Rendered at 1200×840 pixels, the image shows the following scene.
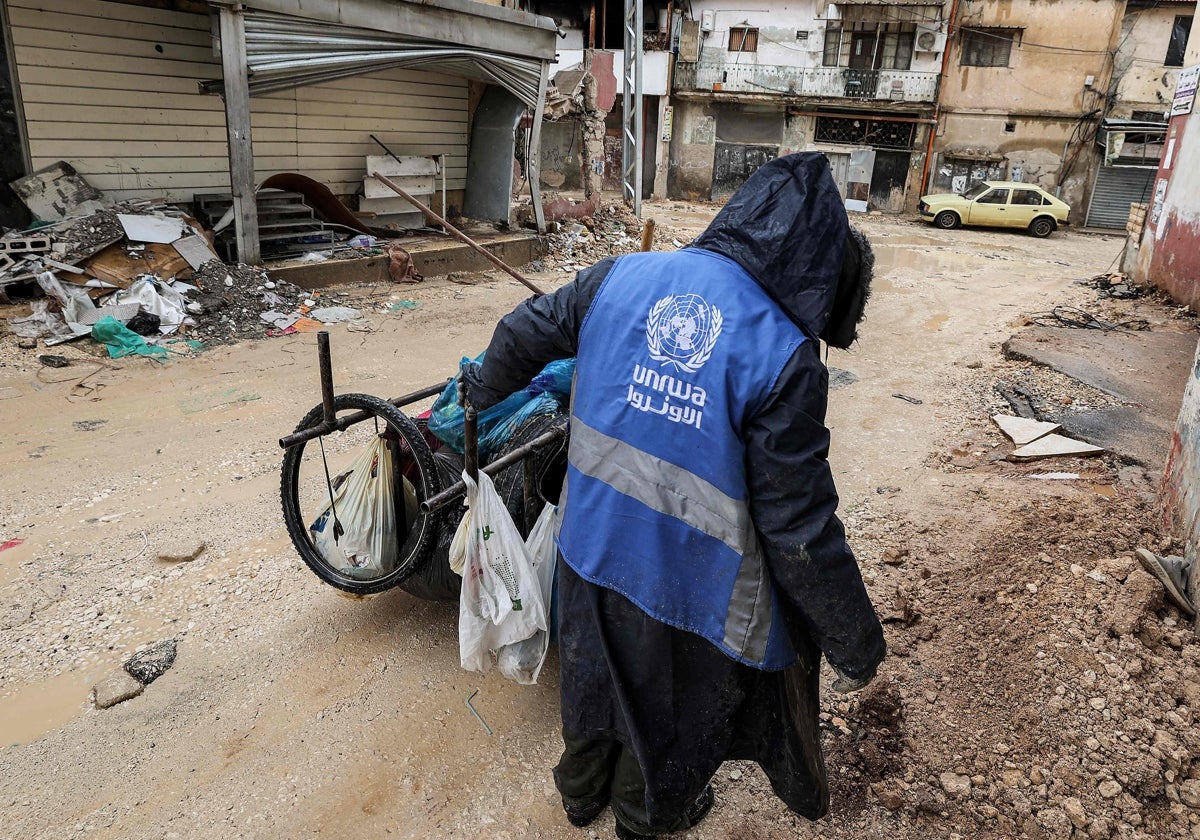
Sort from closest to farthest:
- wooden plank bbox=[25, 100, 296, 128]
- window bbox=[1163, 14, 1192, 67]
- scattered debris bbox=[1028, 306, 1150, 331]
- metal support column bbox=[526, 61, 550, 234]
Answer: wooden plank bbox=[25, 100, 296, 128] → scattered debris bbox=[1028, 306, 1150, 331] → metal support column bbox=[526, 61, 550, 234] → window bbox=[1163, 14, 1192, 67]

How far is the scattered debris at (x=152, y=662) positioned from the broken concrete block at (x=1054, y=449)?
4426 mm

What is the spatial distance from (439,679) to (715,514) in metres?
1.44

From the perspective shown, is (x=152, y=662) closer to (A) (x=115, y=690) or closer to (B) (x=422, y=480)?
(A) (x=115, y=690)

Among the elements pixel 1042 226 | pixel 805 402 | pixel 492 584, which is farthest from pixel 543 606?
pixel 1042 226

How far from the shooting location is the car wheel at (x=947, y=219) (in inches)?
782

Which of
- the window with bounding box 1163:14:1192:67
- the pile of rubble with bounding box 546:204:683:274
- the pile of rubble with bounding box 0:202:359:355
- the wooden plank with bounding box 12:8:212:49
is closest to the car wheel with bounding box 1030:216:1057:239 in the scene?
the window with bounding box 1163:14:1192:67

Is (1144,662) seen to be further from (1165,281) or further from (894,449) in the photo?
(1165,281)

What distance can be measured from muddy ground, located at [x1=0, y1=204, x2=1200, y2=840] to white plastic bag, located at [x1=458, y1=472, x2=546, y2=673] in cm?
41

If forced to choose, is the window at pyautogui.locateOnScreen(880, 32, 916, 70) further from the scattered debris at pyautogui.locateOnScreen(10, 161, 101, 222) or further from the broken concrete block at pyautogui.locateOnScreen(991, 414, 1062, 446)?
the scattered debris at pyautogui.locateOnScreen(10, 161, 101, 222)

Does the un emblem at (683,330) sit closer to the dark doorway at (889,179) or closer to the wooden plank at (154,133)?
the wooden plank at (154,133)

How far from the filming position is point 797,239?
150 centimetres

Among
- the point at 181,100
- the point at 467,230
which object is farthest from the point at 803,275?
the point at 467,230

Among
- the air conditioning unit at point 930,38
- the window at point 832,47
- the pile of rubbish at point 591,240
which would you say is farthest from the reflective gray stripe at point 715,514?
the window at point 832,47

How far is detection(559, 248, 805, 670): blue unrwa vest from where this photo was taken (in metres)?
1.50
